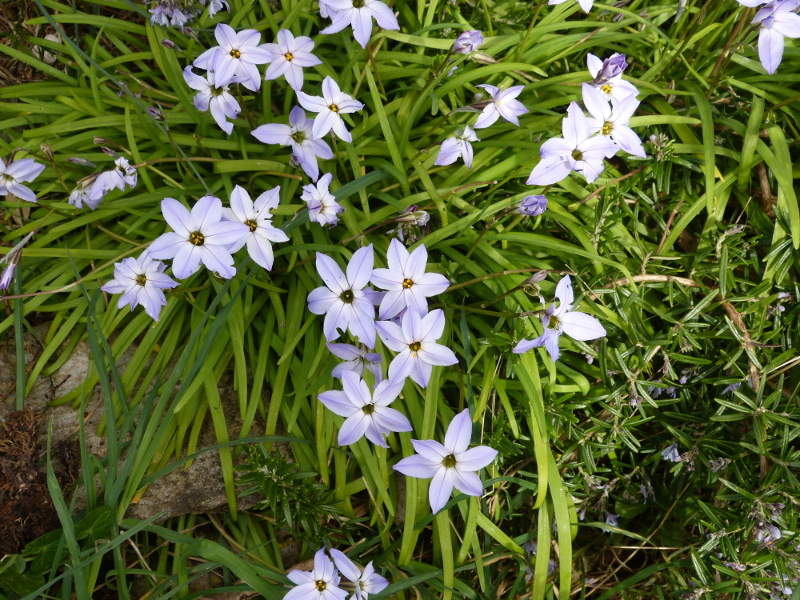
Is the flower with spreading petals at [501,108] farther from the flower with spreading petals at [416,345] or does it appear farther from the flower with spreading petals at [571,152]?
the flower with spreading petals at [416,345]

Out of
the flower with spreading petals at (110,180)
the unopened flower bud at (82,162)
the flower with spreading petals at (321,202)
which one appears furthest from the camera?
the unopened flower bud at (82,162)

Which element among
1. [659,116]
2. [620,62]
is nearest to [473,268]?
[620,62]

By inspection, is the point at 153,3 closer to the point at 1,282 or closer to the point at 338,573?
the point at 1,282

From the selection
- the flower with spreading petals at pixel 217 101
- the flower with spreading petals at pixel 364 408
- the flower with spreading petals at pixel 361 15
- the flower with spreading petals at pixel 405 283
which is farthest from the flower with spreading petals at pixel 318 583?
the flower with spreading petals at pixel 361 15

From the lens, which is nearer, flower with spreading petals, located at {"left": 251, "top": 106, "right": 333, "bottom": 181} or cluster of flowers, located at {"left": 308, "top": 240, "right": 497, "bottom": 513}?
cluster of flowers, located at {"left": 308, "top": 240, "right": 497, "bottom": 513}

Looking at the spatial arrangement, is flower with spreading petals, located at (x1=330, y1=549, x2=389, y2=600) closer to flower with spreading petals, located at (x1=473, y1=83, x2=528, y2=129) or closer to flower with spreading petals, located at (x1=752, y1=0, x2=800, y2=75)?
flower with spreading petals, located at (x1=473, y1=83, x2=528, y2=129)

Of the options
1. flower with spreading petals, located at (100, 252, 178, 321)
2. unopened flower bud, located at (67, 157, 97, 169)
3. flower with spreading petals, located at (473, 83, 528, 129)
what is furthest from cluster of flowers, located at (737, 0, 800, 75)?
unopened flower bud, located at (67, 157, 97, 169)

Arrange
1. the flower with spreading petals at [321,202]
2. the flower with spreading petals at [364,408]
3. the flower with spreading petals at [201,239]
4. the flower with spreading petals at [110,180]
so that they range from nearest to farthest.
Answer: the flower with spreading petals at [201,239] < the flower with spreading petals at [364,408] < the flower with spreading petals at [321,202] < the flower with spreading petals at [110,180]
